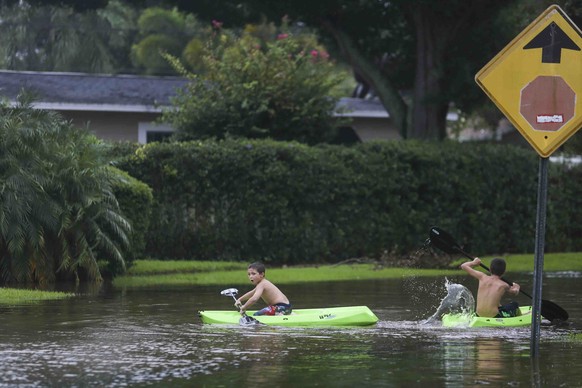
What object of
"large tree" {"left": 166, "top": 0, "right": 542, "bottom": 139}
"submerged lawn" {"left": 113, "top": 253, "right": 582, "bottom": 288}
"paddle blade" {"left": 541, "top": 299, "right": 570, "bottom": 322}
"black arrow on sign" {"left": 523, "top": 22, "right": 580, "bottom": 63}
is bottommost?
"paddle blade" {"left": 541, "top": 299, "right": 570, "bottom": 322}

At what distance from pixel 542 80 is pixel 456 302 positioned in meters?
6.06

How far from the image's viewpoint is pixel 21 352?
13.3 m

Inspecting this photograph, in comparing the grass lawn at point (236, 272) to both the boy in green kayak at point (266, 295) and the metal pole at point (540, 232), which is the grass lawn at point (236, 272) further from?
the metal pole at point (540, 232)

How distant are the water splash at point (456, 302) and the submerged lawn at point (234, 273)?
246 inches

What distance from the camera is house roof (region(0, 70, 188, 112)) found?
33.9m

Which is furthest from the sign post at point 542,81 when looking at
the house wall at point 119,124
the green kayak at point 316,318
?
the house wall at point 119,124

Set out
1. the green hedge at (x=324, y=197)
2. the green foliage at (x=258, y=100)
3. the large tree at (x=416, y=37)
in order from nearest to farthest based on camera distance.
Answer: the green hedge at (x=324, y=197) < the green foliage at (x=258, y=100) < the large tree at (x=416, y=37)

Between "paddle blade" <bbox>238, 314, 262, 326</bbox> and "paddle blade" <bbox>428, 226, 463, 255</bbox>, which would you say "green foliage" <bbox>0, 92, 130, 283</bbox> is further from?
"paddle blade" <bbox>428, 226, 463, 255</bbox>

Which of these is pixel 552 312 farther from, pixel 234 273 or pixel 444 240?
pixel 234 273

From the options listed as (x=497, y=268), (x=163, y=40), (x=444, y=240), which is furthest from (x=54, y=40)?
(x=497, y=268)

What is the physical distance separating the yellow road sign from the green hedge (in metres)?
15.0

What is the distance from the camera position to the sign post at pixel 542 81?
41.0ft

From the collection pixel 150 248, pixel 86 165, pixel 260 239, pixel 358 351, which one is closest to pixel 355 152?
pixel 260 239

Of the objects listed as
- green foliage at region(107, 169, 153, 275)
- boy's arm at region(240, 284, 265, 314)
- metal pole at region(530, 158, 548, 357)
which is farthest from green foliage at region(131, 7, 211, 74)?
metal pole at region(530, 158, 548, 357)
